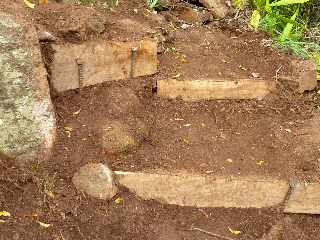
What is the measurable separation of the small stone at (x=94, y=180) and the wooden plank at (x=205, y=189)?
10 cm

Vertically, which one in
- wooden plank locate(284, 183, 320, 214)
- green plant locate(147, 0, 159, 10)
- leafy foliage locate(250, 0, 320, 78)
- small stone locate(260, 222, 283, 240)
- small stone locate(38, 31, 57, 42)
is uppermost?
small stone locate(38, 31, 57, 42)

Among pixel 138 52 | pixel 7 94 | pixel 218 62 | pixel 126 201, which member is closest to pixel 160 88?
pixel 138 52

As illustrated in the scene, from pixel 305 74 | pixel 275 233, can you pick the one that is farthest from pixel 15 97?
pixel 305 74

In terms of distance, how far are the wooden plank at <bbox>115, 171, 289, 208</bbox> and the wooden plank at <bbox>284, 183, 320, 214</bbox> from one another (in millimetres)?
71

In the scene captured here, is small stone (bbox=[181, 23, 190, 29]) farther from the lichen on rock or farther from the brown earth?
the lichen on rock

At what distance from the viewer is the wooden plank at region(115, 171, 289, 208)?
10.8ft

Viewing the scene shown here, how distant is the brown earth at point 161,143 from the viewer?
10.1 ft

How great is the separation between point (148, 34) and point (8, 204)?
5.87 ft

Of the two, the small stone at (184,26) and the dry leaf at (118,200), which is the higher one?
the small stone at (184,26)

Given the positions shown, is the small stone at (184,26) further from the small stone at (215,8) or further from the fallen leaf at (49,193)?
the fallen leaf at (49,193)

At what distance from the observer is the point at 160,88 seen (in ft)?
13.0

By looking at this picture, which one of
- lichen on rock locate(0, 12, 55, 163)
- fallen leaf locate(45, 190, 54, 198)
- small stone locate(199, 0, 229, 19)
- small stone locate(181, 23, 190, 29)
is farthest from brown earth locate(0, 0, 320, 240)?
small stone locate(199, 0, 229, 19)

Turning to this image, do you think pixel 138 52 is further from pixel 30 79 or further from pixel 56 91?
pixel 30 79

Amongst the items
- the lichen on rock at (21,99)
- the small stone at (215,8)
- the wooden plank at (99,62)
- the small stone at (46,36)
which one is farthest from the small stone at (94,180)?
the small stone at (215,8)
